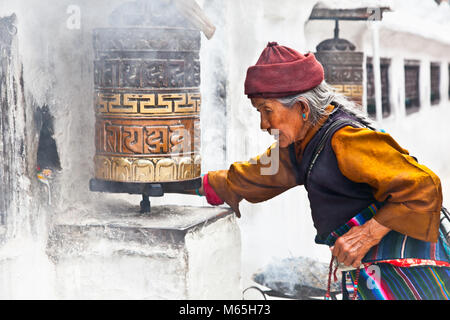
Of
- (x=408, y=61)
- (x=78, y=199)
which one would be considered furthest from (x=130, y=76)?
(x=408, y=61)

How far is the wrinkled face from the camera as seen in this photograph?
2.23 m

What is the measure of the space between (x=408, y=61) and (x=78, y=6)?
5.24m

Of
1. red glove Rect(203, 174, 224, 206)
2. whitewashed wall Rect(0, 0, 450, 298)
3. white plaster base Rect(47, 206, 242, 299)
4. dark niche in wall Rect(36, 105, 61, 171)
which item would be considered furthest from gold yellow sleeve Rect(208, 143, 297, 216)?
dark niche in wall Rect(36, 105, 61, 171)

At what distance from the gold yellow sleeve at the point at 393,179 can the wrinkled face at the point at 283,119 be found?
17 centimetres

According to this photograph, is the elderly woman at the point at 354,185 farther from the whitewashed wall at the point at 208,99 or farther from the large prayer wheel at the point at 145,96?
the whitewashed wall at the point at 208,99

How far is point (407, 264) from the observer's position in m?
2.27

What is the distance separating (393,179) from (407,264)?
Result: 14.9 inches

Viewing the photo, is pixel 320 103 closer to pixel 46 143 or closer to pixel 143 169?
pixel 143 169

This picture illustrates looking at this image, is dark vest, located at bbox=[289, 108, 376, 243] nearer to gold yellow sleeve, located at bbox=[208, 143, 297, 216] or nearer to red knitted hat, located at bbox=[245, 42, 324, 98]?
red knitted hat, located at bbox=[245, 42, 324, 98]

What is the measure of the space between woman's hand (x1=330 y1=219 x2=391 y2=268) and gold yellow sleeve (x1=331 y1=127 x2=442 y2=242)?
→ 0.13 feet

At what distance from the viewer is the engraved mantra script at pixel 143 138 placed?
2484 mm

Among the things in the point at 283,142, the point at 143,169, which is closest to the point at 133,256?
the point at 143,169

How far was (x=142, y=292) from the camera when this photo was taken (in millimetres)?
2510
